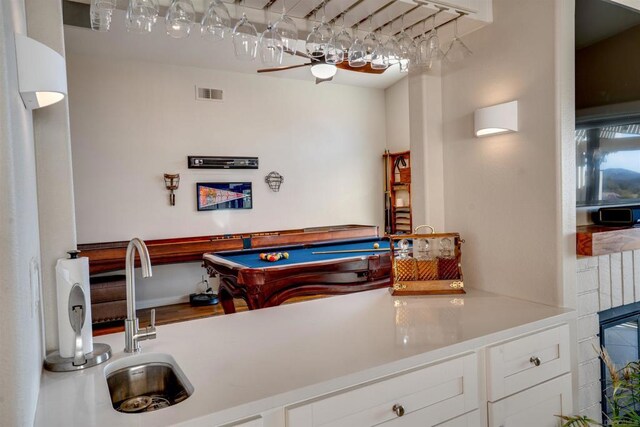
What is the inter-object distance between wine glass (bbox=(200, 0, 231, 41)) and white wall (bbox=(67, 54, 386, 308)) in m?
4.68

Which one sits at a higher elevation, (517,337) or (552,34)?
(552,34)

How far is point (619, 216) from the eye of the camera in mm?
2072

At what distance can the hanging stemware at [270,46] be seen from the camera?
1.68 metres

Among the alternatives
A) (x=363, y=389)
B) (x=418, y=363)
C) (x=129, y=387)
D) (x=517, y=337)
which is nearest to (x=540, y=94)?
(x=517, y=337)

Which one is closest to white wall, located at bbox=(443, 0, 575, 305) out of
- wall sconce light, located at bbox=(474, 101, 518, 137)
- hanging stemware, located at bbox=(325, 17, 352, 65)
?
wall sconce light, located at bbox=(474, 101, 518, 137)

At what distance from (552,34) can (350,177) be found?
592 cm

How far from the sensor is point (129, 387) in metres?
1.33

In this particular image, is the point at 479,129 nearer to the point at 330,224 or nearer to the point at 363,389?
the point at 363,389

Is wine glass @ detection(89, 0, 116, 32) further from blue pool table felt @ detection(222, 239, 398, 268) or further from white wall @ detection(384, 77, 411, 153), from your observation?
white wall @ detection(384, 77, 411, 153)

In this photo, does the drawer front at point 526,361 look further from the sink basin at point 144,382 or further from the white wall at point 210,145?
the white wall at point 210,145

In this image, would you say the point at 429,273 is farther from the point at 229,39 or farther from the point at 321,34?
the point at 229,39

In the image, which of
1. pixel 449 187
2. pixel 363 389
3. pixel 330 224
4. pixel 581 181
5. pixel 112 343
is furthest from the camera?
pixel 330 224

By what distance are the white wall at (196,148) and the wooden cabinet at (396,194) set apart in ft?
1.11

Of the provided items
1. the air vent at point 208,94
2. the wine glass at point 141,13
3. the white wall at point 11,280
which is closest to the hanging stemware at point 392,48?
the wine glass at point 141,13
